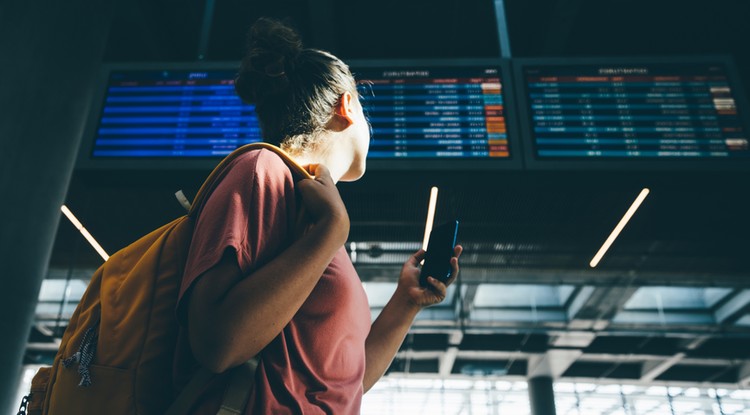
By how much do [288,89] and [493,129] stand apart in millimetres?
1870

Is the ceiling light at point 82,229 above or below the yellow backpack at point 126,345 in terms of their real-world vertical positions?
above

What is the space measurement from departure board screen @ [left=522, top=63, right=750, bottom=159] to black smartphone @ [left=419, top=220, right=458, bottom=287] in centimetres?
154

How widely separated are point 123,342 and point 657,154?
268 centimetres

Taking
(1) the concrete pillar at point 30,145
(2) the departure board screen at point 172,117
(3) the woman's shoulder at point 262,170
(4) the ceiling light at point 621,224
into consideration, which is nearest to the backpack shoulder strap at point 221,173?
(3) the woman's shoulder at point 262,170

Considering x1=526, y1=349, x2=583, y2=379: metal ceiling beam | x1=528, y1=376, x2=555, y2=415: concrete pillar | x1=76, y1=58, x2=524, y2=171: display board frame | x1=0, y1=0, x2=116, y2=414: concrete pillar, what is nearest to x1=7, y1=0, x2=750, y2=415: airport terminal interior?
x1=76, y1=58, x2=524, y2=171: display board frame

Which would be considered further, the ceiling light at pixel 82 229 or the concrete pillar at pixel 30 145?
the ceiling light at pixel 82 229

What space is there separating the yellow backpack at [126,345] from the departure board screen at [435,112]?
1937 mm

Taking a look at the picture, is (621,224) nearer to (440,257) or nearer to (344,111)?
(440,257)

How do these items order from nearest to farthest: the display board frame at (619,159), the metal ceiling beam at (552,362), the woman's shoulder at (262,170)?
1. the woman's shoulder at (262,170)
2. the display board frame at (619,159)
3. the metal ceiling beam at (552,362)

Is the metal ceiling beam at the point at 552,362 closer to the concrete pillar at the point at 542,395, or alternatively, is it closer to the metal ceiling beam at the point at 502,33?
the concrete pillar at the point at 542,395

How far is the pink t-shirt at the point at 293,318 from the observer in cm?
72

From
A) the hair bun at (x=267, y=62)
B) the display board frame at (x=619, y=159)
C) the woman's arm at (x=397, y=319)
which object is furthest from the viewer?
the display board frame at (x=619, y=159)

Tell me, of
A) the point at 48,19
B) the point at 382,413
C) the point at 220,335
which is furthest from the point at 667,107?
the point at 382,413

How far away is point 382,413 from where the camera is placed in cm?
1767
